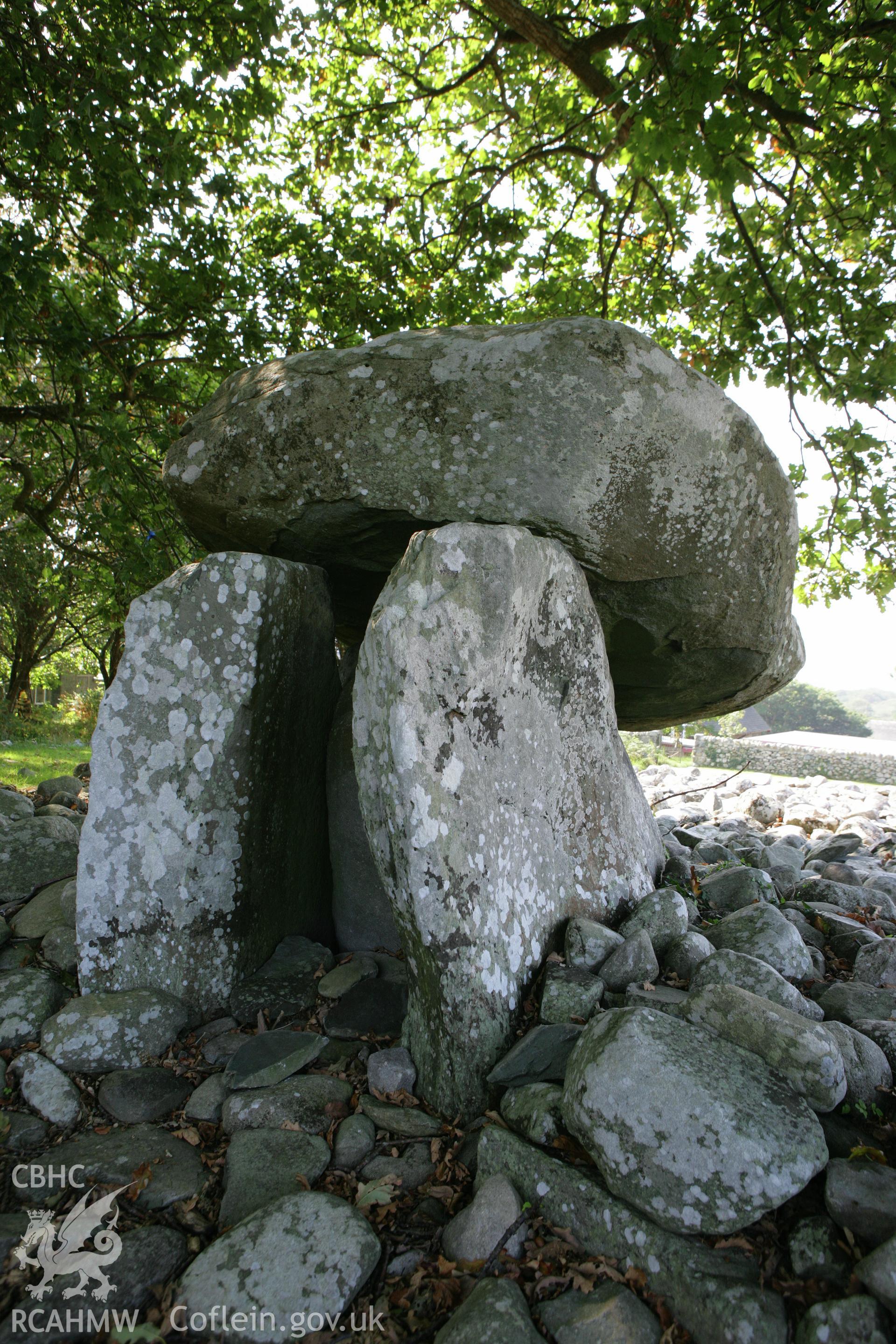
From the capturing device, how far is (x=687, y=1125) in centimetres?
200

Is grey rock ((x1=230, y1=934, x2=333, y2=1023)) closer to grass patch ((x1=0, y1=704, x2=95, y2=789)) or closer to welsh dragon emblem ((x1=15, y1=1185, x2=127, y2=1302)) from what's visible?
welsh dragon emblem ((x1=15, y1=1185, x2=127, y2=1302))

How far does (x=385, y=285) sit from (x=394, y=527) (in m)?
4.47

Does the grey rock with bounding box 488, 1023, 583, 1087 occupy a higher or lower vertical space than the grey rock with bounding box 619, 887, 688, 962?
lower


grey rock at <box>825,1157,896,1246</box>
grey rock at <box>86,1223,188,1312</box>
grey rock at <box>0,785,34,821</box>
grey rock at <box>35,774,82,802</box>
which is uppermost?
grey rock at <box>0,785,34,821</box>

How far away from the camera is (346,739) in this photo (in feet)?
12.9

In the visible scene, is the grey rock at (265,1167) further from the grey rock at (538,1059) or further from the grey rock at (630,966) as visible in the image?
the grey rock at (630,966)

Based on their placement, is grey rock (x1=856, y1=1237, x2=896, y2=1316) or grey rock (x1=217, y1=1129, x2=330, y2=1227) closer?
grey rock (x1=856, y1=1237, x2=896, y2=1316)

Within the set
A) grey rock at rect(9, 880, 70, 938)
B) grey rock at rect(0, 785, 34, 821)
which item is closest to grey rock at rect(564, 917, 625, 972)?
grey rock at rect(9, 880, 70, 938)

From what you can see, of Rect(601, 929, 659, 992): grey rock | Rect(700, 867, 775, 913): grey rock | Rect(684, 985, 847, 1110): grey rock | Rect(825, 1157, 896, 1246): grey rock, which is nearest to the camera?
Rect(825, 1157, 896, 1246): grey rock

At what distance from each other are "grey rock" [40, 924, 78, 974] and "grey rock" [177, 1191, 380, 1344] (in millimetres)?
1737

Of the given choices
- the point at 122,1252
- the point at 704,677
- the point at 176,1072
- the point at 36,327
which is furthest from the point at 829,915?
the point at 36,327

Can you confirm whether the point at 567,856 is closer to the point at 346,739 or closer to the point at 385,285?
the point at 346,739

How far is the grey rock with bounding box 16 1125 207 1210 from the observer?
226cm

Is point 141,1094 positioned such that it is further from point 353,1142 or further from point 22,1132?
point 353,1142
